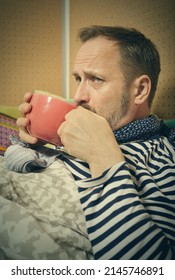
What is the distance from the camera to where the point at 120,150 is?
38 centimetres

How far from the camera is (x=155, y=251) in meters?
0.31

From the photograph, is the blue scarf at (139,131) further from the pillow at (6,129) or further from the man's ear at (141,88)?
the pillow at (6,129)

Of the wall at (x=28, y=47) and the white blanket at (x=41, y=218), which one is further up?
the wall at (x=28, y=47)

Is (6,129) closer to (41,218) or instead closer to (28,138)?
(28,138)

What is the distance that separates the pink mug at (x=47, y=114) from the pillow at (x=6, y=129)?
0.84 feet

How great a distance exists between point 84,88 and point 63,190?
252mm

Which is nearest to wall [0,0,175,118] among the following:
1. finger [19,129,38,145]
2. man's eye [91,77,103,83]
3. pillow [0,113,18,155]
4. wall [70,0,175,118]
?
wall [70,0,175,118]

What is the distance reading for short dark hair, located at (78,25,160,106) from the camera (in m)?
0.56

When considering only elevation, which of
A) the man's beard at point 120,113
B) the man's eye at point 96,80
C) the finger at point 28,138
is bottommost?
the finger at point 28,138

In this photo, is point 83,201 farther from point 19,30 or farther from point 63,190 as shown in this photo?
point 19,30

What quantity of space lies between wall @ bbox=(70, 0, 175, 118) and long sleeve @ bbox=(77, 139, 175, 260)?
0.38m

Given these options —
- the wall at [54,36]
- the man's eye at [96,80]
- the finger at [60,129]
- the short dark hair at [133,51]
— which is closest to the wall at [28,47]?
the wall at [54,36]

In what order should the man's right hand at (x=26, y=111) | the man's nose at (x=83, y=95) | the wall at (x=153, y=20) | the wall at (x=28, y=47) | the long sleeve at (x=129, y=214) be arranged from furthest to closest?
the wall at (x=28, y=47), the wall at (x=153, y=20), the man's nose at (x=83, y=95), the man's right hand at (x=26, y=111), the long sleeve at (x=129, y=214)

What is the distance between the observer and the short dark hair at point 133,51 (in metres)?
0.56
